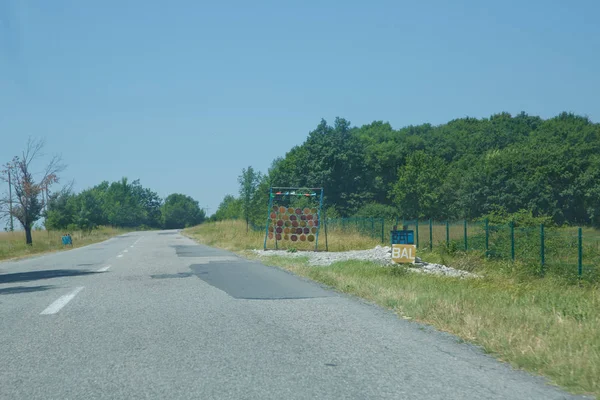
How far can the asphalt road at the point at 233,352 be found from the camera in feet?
16.5

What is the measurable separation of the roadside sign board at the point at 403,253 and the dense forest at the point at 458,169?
2995 cm

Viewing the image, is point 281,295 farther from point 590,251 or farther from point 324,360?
point 590,251

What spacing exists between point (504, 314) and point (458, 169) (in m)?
72.9

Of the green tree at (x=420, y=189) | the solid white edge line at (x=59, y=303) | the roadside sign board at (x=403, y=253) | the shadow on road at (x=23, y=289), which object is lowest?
the shadow on road at (x=23, y=289)

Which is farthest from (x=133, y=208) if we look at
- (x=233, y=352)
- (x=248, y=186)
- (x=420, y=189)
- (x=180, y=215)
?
(x=233, y=352)

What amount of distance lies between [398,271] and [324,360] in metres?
8.93

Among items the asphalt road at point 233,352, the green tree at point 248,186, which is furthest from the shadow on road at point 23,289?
the green tree at point 248,186

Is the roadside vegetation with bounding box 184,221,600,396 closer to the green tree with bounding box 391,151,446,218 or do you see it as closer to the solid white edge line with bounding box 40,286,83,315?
the solid white edge line with bounding box 40,286,83,315

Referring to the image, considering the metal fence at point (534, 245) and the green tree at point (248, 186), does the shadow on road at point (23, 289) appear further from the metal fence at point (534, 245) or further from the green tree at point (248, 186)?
the green tree at point (248, 186)

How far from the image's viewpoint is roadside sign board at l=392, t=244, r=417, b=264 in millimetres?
15125

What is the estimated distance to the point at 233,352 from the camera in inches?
250

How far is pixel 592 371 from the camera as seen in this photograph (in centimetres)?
530

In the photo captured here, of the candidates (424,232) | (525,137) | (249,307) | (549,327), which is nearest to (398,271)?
(249,307)

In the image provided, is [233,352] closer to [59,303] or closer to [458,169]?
[59,303]
